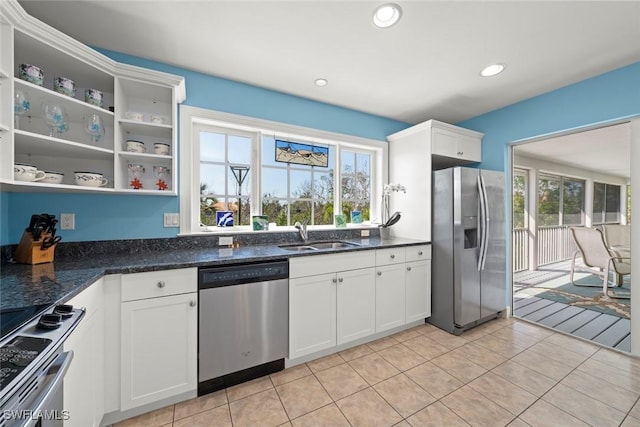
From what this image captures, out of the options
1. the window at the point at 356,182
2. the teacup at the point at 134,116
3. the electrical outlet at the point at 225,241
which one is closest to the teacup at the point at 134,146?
the teacup at the point at 134,116

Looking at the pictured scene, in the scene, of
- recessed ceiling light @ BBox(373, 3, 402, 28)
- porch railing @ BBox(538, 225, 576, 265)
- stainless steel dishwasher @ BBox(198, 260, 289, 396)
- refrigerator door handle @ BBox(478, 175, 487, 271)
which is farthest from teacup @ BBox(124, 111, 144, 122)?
porch railing @ BBox(538, 225, 576, 265)

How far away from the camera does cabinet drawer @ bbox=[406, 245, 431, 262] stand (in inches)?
99.8

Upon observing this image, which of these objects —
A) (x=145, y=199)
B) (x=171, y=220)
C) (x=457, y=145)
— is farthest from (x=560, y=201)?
(x=145, y=199)

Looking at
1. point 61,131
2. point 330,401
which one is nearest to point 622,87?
point 330,401

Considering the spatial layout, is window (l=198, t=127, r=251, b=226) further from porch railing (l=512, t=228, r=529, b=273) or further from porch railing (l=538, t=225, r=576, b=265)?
porch railing (l=538, t=225, r=576, b=265)

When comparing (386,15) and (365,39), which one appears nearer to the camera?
(386,15)

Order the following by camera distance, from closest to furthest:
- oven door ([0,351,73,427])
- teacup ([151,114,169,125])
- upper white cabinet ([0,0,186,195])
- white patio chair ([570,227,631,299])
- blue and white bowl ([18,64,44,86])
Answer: oven door ([0,351,73,427]) → upper white cabinet ([0,0,186,195]) → blue and white bowl ([18,64,44,86]) → teacup ([151,114,169,125]) → white patio chair ([570,227,631,299])

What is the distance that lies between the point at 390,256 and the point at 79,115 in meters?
2.67

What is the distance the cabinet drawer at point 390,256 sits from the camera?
232 cm

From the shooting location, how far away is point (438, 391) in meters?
1.69

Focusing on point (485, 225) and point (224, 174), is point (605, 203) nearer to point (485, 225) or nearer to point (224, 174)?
point (485, 225)

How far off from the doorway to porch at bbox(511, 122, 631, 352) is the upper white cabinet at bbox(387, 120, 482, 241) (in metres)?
0.60

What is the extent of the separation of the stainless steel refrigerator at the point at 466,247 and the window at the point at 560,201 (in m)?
2.87

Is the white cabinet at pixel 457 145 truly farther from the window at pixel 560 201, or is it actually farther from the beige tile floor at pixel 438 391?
the window at pixel 560 201
